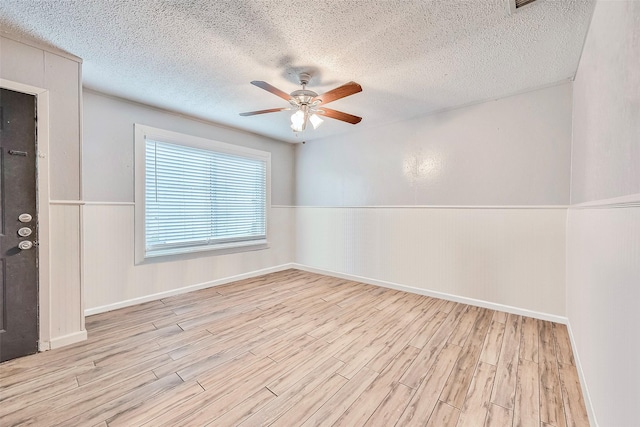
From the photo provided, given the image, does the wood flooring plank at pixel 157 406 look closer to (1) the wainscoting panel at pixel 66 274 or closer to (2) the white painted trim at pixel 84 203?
(1) the wainscoting panel at pixel 66 274

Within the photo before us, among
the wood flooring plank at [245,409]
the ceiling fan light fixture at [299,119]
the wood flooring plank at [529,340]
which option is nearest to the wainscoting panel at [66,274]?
the wood flooring plank at [245,409]

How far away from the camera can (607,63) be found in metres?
1.35

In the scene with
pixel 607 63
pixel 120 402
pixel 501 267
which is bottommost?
pixel 120 402

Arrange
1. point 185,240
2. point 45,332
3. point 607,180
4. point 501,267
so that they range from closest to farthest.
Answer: point 607,180
point 45,332
point 501,267
point 185,240

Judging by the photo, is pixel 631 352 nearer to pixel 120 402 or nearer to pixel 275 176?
pixel 120 402

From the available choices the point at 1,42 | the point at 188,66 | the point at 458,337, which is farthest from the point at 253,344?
the point at 1,42

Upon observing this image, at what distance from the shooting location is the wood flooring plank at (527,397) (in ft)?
4.75

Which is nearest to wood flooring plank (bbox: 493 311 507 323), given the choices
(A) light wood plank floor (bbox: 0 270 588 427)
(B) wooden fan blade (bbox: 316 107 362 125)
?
(A) light wood plank floor (bbox: 0 270 588 427)

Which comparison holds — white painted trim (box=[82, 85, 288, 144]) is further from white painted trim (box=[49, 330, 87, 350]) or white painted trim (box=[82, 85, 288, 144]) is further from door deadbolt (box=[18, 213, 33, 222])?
white painted trim (box=[49, 330, 87, 350])

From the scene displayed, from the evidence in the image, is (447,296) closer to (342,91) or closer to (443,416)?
(443,416)

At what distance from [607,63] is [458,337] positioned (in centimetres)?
216

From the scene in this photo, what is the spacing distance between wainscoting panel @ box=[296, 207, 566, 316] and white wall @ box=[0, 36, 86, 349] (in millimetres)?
3262

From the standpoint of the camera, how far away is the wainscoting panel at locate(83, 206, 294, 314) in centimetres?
282

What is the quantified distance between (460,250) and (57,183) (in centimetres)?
410
